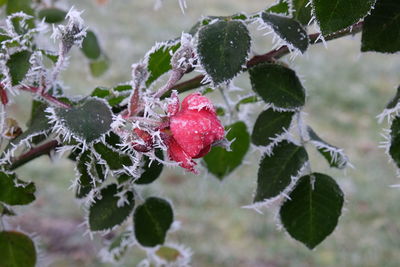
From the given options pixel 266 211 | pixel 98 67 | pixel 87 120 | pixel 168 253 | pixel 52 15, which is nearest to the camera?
pixel 87 120

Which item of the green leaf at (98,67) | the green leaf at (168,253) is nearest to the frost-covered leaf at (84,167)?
the green leaf at (168,253)

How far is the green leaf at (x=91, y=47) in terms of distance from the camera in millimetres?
1193

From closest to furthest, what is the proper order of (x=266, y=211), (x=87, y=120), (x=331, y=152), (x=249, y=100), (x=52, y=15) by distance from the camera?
1. (x=87, y=120)
2. (x=331, y=152)
3. (x=249, y=100)
4. (x=52, y=15)
5. (x=266, y=211)

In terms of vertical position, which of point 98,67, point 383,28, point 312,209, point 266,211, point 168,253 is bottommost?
point 266,211

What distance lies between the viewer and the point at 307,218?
0.73 m

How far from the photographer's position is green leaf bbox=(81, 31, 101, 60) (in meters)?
1.19

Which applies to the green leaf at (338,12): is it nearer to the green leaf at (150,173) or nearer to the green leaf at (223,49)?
the green leaf at (223,49)

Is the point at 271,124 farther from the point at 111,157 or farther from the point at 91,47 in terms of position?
the point at 91,47

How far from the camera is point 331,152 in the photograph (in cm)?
76

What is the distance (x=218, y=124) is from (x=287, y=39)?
0.46ft

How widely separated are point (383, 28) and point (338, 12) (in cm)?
11

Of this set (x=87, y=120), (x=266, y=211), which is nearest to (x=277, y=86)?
(x=87, y=120)

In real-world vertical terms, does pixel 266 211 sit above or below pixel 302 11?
below

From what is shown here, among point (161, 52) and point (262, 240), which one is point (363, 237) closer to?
point (262, 240)
